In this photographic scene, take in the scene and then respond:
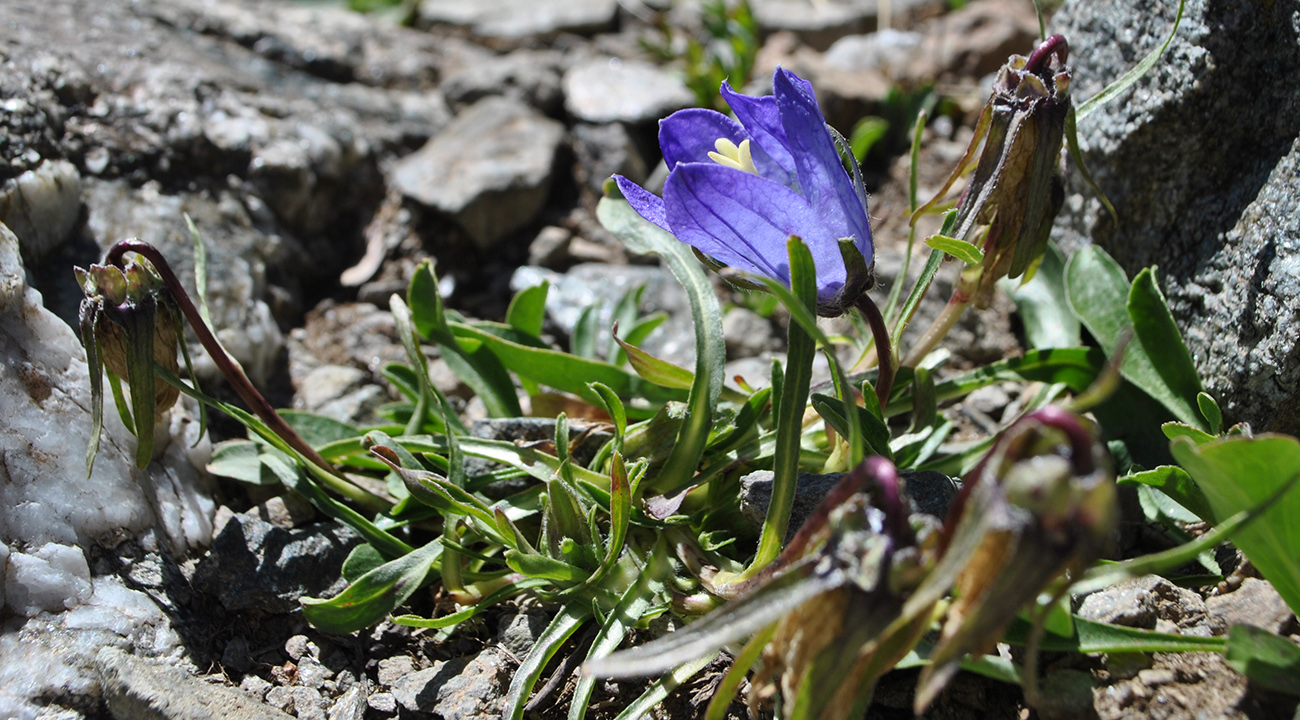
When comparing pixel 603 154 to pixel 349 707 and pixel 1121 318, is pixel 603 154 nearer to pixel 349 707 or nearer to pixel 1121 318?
pixel 1121 318

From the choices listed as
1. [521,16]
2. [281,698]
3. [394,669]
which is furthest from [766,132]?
[521,16]

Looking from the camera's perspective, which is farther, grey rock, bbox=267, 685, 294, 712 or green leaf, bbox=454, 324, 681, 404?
green leaf, bbox=454, 324, 681, 404

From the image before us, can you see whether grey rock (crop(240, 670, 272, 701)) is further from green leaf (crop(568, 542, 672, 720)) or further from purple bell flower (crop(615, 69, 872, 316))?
purple bell flower (crop(615, 69, 872, 316))

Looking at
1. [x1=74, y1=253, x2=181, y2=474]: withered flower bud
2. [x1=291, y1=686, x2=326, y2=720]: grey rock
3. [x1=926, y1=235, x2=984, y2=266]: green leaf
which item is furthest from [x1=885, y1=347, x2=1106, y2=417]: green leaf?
[x1=74, y1=253, x2=181, y2=474]: withered flower bud

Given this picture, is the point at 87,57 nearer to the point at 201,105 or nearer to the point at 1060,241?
the point at 201,105

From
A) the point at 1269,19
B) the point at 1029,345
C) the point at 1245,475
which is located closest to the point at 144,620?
the point at 1245,475
